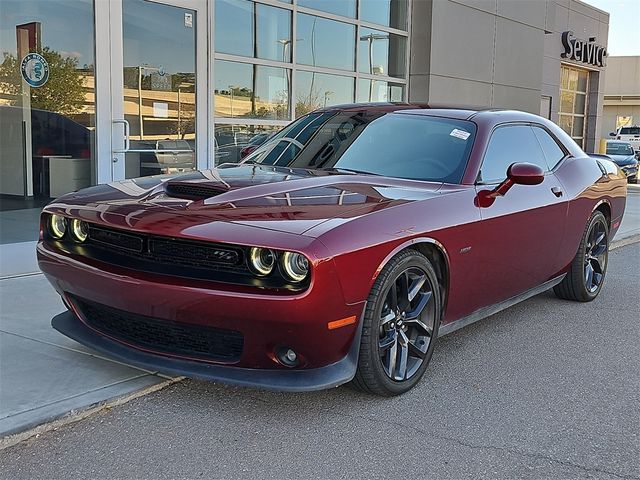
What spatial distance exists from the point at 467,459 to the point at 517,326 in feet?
7.56

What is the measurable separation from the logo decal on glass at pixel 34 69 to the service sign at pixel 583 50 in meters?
21.0

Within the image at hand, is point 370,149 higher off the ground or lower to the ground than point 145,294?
higher

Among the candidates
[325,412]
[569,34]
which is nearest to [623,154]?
[569,34]

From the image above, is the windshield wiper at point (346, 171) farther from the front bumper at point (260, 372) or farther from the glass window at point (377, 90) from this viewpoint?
the glass window at point (377, 90)

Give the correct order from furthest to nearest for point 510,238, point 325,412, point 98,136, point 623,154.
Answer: point 623,154
point 98,136
point 510,238
point 325,412

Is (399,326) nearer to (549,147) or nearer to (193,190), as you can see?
(193,190)

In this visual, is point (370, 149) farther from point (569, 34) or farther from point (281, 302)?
point (569, 34)

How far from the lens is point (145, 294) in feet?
10.1

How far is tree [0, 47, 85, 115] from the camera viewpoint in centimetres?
672

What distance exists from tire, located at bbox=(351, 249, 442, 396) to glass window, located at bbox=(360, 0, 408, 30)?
338 inches

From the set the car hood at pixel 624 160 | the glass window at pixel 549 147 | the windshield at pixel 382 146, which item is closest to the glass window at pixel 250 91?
the windshield at pixel 382 146

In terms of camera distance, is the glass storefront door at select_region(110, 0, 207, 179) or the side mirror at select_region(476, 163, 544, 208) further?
the glass storefront door at select_region(110, 0, 207, 179)

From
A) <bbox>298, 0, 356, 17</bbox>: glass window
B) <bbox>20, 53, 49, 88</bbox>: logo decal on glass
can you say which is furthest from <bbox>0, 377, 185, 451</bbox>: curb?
<bbox>298, 0, 356, 17</bbox>: glass window

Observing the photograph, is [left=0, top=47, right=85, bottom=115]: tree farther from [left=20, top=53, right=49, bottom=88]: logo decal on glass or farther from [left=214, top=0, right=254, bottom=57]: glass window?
[left=214, top=0, right=254, bottom=57]: glass window
